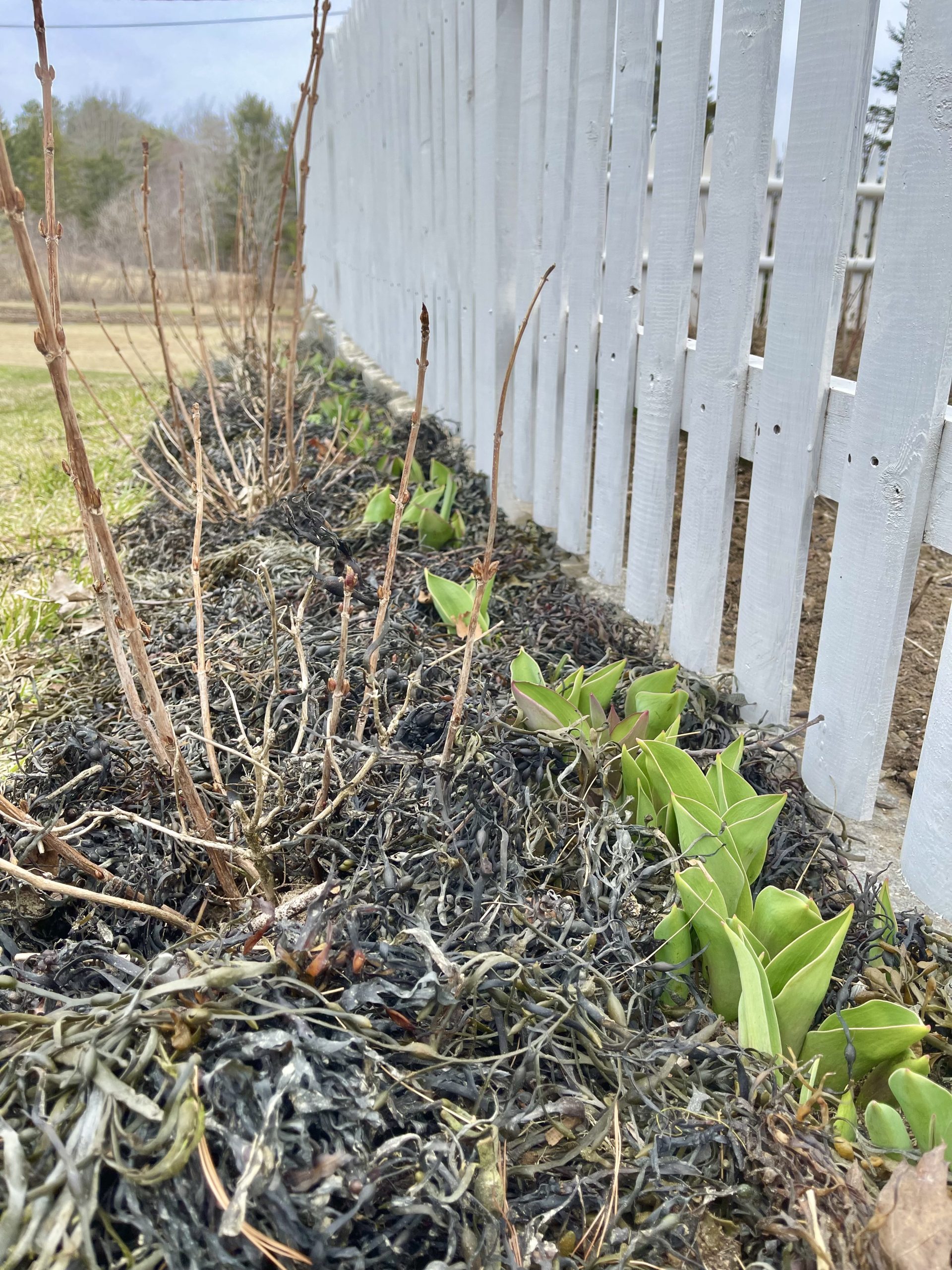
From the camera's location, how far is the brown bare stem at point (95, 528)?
2.61 ft

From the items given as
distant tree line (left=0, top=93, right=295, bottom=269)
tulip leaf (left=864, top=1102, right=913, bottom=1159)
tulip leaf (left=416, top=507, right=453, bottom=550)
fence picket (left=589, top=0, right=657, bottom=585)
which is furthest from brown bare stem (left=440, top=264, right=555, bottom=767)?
distant tree line (left=0, top=93, right=295, bottom=269)

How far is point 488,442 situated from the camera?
3037 mm

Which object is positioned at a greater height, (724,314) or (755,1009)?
(724,314)

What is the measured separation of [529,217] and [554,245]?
19 cm

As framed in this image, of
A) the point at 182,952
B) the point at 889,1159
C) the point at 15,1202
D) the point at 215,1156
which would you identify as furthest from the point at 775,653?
the point at 15,1202

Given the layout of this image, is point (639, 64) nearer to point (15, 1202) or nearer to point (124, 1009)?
point (124, 1009)

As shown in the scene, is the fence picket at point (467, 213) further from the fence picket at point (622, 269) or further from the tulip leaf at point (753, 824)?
the tulip leaf at point (753, 824)

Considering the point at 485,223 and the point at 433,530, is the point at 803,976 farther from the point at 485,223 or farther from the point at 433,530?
the point at 485,223

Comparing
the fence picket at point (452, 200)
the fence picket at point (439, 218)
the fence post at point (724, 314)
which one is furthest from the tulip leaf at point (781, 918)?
the fence picket at point (439, 218)

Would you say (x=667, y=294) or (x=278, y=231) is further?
(x=278, y=231)

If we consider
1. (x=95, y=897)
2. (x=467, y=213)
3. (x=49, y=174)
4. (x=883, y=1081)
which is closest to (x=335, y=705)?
(x=95, y=897)

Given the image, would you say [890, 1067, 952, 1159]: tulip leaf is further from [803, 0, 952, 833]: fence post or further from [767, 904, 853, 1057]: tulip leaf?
[803, 0, 952, 833]: fence post

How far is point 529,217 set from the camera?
256 cm

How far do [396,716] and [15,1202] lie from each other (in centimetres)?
72
